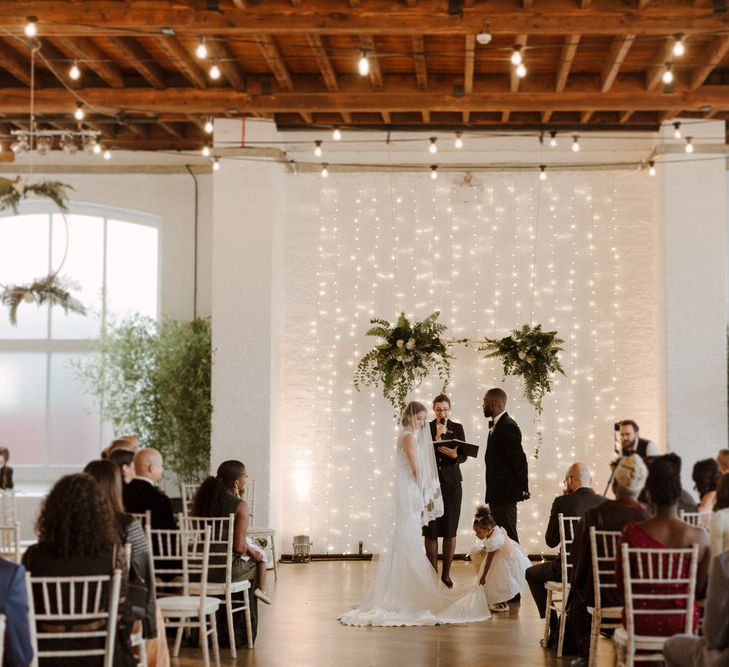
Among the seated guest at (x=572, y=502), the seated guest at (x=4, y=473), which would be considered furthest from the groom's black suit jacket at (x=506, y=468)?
the seated guest at (x=4, y=473)

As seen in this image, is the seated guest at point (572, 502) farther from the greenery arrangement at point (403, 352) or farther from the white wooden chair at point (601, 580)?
the greenery arrangement at point (403, 352)

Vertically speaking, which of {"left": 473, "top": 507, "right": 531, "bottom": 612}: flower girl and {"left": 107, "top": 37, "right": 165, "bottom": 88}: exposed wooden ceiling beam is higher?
{"left": 107, "top": 37, "right": 165, "bottom": 88}: exposed wooden ceiling beam

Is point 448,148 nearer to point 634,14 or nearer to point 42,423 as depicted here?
point 634,14

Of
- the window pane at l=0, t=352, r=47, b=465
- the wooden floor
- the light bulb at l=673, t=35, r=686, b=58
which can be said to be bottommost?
the wooden floor

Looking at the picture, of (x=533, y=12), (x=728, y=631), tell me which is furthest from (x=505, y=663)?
(x=533, y=12)

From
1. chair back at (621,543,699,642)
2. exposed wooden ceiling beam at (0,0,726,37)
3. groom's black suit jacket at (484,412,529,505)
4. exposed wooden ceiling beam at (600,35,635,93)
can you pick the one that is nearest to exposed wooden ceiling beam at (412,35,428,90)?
exposed wooden ceiling beam at (0,0,726,37)

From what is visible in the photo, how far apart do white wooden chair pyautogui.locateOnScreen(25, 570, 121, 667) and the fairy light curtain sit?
23.4 feet

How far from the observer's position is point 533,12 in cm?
799

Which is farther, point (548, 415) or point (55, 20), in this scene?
point (548, 415)

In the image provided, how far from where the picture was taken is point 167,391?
11180 millimetres

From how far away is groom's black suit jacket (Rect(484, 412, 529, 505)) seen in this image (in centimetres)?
878

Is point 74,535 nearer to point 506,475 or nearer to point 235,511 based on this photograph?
point 235,511

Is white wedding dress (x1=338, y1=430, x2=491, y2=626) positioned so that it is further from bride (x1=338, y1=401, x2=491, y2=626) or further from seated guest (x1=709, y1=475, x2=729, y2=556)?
seated guest (x1=709, y1=475, x2=729, y2=556)

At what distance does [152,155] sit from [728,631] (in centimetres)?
989
